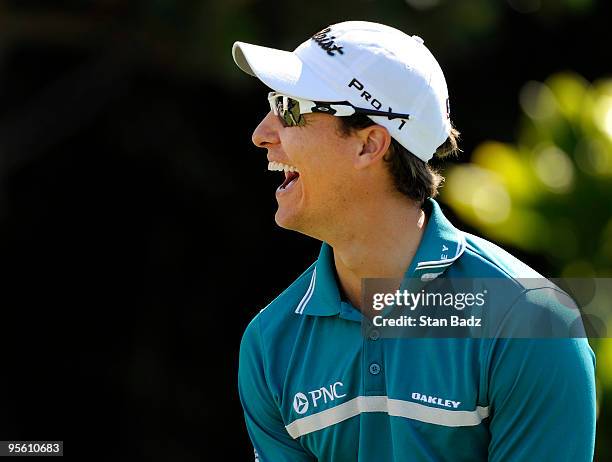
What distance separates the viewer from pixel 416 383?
339 cm

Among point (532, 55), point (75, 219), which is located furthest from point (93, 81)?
point (532, 55)

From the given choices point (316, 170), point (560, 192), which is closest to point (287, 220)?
point (316, 170)

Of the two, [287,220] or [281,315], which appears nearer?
[287,220]

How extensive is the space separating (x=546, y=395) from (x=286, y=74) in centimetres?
116

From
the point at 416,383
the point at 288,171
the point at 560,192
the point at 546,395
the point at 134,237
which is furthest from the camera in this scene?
the point at 134,237

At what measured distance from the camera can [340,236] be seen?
11.7 feet

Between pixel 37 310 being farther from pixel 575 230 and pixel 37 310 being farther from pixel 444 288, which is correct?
pixel 444 288

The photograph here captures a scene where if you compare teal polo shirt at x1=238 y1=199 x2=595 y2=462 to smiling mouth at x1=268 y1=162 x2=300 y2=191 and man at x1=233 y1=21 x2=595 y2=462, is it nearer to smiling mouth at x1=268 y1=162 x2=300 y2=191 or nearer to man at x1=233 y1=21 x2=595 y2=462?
man at x1=233 y1=21 x2=595 y2=462

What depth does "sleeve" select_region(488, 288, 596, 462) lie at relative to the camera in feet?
10.6

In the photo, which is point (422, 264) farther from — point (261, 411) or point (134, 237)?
point (134, 237)

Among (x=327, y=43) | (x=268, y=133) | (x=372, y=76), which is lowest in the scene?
(x=268, y=133)

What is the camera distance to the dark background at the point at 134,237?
9078 mm

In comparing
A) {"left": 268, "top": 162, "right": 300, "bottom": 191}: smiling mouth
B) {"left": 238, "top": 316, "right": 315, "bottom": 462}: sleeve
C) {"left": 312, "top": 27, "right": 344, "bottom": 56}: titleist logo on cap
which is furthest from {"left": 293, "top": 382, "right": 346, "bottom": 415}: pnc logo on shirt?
{"left": 312, "top": 27, "right": 344, "bottom": 56}: titleist logo on cap

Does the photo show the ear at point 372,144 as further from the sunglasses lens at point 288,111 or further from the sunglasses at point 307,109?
the sunglasses lens at point 288,111
